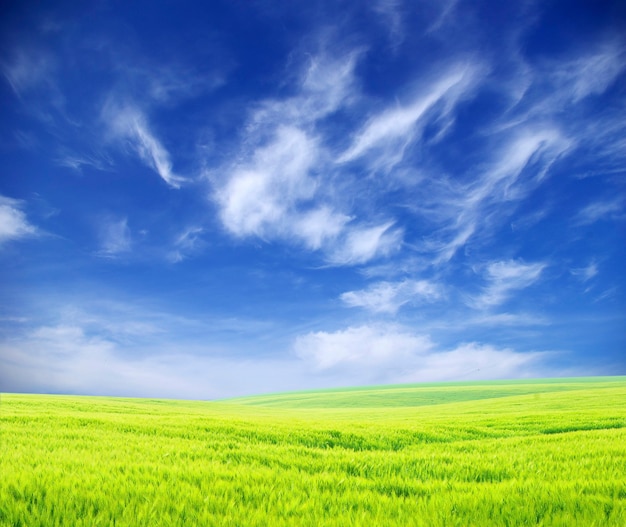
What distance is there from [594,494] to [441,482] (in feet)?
6.26

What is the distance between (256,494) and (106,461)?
2982mm

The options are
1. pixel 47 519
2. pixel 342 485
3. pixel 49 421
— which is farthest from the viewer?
Answer: pixel 49 421

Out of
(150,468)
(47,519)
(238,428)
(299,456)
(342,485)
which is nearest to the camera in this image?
(47,519)

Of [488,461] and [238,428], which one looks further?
[238,428]

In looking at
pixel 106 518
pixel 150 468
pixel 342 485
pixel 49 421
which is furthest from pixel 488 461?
pixel 49 421

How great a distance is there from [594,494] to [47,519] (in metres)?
6.52

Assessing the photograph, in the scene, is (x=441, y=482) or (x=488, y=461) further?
(x=488, y=461)

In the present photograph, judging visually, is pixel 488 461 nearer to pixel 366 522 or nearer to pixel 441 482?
pixel 441 482

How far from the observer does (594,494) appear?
17.5 ft

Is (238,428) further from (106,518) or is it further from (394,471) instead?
(106,518)

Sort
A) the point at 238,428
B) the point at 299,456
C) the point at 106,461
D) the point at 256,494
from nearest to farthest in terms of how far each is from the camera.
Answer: the point at 256,494 → the point at 106,461 → the point at 299,456 → the point at 238,428

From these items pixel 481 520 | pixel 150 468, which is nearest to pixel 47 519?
pixel 150 468

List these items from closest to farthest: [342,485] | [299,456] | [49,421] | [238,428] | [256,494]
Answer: [256,494]
[342,485]
[299,456]
[238,428]
[49,421]

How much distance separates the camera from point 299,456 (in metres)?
7.97
